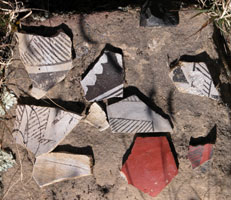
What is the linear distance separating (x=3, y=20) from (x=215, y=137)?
127 cm

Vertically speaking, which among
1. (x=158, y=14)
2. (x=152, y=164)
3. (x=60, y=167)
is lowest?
(x=60, y=167)

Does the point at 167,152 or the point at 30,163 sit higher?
the point at 167,152

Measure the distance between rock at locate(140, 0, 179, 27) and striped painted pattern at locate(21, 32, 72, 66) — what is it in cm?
41

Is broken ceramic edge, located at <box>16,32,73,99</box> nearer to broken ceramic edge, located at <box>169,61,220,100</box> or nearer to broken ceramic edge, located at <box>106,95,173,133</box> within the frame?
broken ceramic edge, located at <box>106,95,173,133</box>

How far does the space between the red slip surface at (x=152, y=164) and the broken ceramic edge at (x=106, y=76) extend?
282 mm

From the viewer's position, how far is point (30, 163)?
167 cm

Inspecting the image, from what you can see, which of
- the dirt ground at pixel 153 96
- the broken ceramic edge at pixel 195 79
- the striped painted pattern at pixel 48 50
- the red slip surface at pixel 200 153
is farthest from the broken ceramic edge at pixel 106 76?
the red slip surface at pixel 200 153

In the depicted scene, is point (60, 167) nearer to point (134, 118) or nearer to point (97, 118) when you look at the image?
point (97, 118)

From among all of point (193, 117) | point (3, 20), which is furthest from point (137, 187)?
point (3, 20)

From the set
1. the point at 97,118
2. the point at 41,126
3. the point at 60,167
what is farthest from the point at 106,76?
the point at 60,167

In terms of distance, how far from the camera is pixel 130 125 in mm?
1533

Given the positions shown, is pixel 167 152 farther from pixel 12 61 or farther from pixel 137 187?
pixel 12 61

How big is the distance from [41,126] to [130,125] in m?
0.48

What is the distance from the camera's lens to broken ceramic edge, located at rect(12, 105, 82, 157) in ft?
5.17
